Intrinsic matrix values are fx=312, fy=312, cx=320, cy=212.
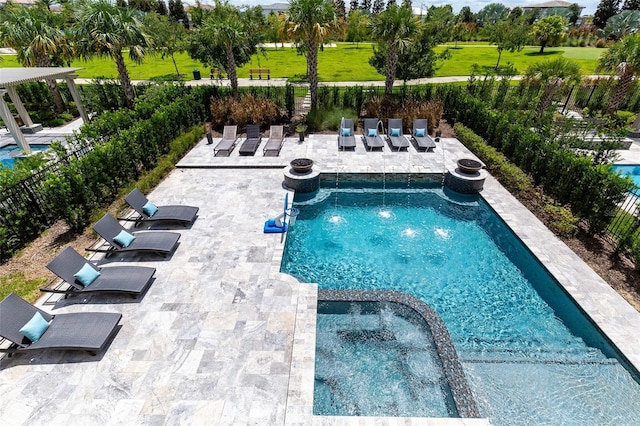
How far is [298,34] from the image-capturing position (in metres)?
17.7

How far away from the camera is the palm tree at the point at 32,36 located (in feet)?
61.4

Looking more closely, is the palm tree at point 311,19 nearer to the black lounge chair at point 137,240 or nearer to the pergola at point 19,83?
the pergola at point 19,83

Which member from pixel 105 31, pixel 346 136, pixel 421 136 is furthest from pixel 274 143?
pixel 105 31

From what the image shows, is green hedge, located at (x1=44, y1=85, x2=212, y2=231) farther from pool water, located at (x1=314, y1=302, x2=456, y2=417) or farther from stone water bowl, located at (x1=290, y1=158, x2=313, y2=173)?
pool water, located at (x1=314, y1=302, x2=456, y2=417)

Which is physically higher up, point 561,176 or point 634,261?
point 561,176

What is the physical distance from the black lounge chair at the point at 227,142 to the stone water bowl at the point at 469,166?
11349 mm

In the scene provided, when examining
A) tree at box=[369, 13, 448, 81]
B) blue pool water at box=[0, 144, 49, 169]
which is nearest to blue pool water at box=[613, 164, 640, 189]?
tree at box=[369, 13, 448, 81]

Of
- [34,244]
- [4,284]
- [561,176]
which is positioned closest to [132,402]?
[4,284]

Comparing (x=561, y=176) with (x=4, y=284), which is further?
(x=561, y=176)

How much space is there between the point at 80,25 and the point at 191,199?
1225 centimetres

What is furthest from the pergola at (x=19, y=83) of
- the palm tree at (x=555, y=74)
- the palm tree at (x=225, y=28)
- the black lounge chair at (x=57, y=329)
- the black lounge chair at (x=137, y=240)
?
the palm tree at (x=555, y=74)

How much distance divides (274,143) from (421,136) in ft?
27.4

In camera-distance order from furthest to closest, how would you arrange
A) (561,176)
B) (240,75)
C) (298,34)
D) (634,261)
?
1. (240,75)
2. (298,34)
3. (561,176)
4. (634,261)

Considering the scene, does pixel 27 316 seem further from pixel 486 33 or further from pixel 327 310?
pixel 486 33
